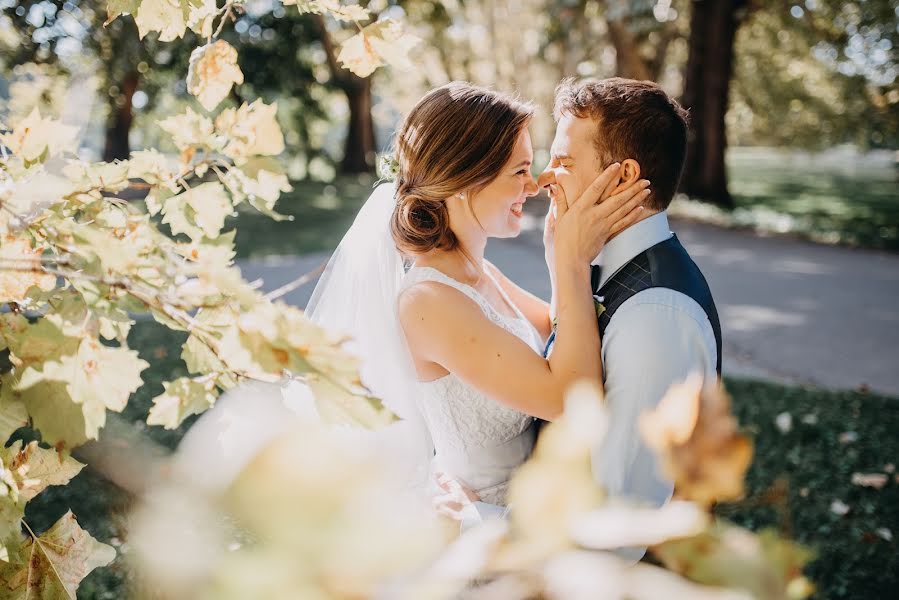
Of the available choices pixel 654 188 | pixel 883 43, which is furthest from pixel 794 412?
pixel 883 43

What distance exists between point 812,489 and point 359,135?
24229mm

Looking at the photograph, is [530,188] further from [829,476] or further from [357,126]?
[357,126]

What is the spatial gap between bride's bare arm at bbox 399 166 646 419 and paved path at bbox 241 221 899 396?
Answer: 5077 mm

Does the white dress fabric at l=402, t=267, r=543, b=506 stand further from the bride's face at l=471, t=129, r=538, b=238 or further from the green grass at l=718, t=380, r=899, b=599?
the green grass at l=718, t=380, r=899, b=599

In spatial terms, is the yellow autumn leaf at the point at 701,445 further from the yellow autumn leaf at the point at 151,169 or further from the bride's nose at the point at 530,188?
the bride's nose at the point at 530,188

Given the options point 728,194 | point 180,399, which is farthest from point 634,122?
point 728,194

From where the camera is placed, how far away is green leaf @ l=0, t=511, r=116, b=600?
4.74 ft

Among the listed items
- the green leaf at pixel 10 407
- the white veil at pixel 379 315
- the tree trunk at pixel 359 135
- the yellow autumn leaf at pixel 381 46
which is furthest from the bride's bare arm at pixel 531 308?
the tree trunk at pixel 359 135

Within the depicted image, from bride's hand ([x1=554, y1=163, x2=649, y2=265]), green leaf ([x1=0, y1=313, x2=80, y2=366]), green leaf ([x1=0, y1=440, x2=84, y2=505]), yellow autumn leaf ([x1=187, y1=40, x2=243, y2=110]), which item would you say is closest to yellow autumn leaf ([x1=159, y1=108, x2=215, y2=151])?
yellow autumn leaf ([x1=187, y1=40, x2=243, y2=110])

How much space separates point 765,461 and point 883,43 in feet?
56.3

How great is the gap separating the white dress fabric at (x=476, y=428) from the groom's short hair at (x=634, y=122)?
0.66 metres

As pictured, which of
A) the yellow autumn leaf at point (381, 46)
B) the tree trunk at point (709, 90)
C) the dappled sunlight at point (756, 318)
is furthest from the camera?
the tree trunk at point (709, 90)

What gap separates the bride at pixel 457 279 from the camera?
7.25 ft

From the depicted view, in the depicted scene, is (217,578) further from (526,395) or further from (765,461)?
(765,461)
